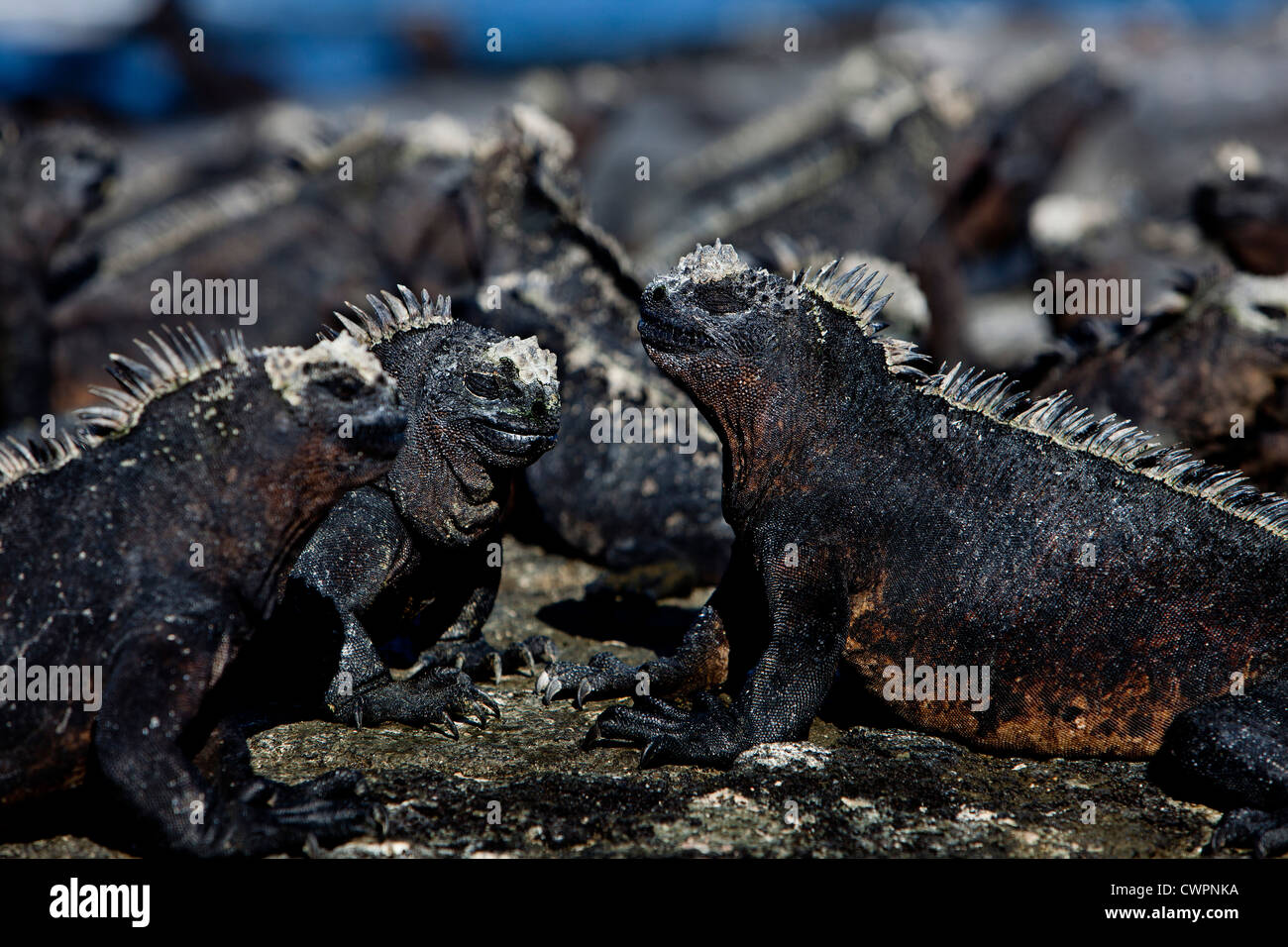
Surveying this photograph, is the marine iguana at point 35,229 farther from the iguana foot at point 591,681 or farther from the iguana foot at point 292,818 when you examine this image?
the iguana foot at point 292,818

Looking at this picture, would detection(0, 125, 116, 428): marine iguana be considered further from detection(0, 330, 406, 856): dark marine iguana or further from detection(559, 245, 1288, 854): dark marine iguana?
detection(559, 245, 1288, 854): dark marine iguana

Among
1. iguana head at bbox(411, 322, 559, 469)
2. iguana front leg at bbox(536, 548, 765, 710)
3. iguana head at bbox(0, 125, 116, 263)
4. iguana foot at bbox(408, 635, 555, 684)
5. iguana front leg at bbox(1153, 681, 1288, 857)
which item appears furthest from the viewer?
iguana head at bbox(0, 125, 116, 263)

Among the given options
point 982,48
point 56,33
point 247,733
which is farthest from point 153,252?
point 982,48

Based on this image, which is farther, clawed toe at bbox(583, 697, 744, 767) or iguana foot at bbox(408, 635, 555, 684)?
iguana foot at bbox(408, 635, 555, 684)

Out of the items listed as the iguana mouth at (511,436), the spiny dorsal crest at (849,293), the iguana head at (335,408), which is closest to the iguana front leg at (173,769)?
the iguana head at (335,408)

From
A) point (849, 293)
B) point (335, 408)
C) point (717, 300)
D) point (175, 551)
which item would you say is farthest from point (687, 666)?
point (175, 551)

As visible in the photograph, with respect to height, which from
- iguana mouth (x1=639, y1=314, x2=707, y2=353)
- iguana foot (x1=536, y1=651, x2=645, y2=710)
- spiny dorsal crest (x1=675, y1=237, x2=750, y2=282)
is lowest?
iguana foot (x1=536, y1=651, x2=645, y2=710)

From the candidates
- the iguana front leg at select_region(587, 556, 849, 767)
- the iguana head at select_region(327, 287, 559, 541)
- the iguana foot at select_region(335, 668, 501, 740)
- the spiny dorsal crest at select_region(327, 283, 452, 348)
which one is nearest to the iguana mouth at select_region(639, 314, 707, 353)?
the iguana head at select_region(327, 287, 559, 541)

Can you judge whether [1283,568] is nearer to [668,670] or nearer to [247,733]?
[668,670]
